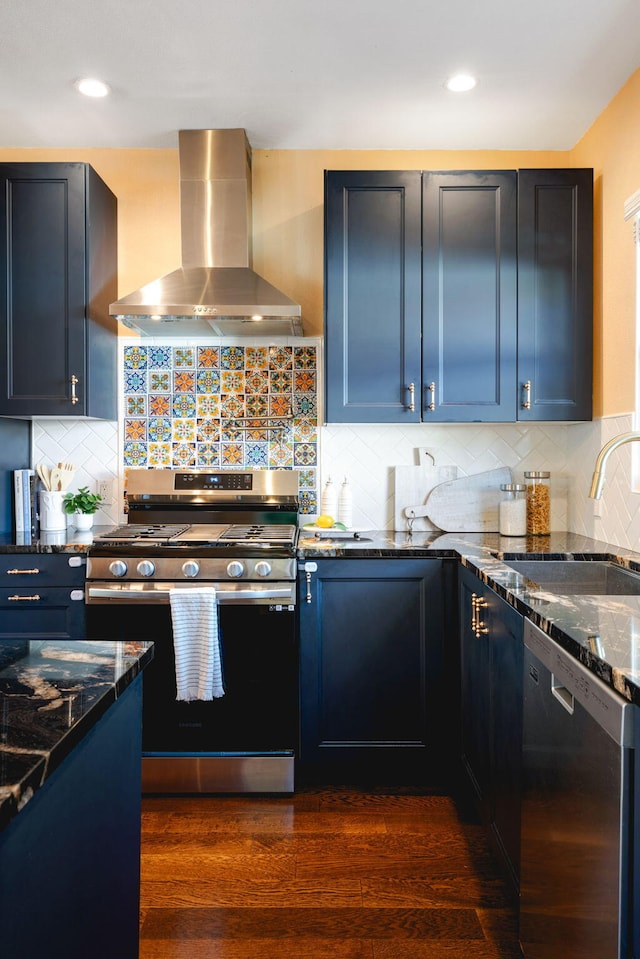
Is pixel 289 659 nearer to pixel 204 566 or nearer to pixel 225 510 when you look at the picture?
pixel 204 566

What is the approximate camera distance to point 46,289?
2867 mm

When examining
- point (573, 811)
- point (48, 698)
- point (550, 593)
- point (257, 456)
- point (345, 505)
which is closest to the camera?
point (48, 698)

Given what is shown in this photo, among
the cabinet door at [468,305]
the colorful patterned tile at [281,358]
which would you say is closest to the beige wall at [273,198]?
the colorful patterned tile at [281,358]

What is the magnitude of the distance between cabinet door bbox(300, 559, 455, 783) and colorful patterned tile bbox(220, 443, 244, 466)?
801 millimetres

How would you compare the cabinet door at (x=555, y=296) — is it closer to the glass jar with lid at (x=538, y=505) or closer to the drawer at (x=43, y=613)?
the glass jar with lid at (x=538, y=505)

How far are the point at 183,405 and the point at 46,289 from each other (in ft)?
2.48

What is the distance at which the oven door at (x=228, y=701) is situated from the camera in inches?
99.5

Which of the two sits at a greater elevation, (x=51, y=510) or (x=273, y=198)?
(x=273, y=198)

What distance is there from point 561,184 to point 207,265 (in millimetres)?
1518

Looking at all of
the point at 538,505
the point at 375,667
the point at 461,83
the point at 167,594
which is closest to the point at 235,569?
the point at 167,594

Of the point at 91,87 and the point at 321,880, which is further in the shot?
the point at 91,87

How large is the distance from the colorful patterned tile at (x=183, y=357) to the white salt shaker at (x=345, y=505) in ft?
3.02

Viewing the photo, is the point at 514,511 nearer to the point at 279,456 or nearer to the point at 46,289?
the point at 279,456

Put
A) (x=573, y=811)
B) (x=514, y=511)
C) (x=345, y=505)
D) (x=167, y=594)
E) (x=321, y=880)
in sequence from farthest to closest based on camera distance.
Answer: (x=345, y=505)
(x=514, y=511)
(x=167, y=594)
(x=321, y=880)
(x=573, y=811)
